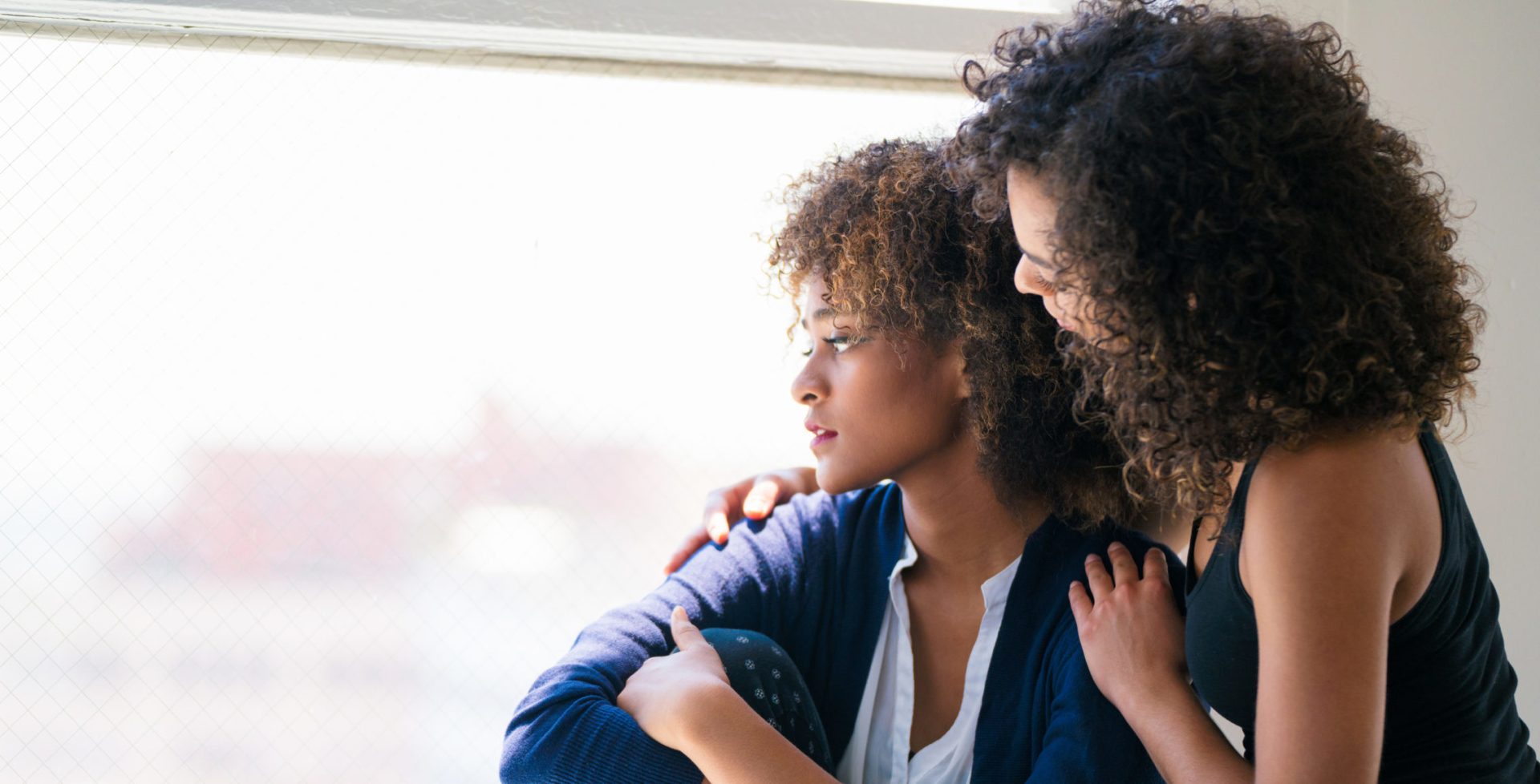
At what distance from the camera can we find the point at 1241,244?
2.82ft

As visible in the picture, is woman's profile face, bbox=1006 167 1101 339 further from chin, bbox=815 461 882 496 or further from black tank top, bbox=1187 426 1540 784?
chin, bbox=815 461 882 496

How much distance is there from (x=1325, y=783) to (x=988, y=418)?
20.8 inches

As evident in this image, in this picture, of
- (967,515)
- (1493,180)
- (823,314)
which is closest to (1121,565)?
(967,515)

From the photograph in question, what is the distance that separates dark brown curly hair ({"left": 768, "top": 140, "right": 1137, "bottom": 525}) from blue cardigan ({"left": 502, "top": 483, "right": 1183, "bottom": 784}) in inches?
2.5

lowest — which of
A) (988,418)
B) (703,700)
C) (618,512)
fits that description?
(703,700)

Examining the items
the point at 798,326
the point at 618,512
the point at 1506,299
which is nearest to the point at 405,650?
the point at 618,512

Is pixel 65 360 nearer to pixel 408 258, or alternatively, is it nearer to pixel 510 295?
pixel 408 258

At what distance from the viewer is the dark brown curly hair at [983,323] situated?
1249mm

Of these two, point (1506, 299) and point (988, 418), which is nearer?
point (988, 418)

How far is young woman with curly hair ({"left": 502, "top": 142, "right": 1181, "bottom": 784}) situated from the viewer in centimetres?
116

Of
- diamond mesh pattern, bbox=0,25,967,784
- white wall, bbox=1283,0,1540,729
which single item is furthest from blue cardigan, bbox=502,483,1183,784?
white wall, bbox=1283,0,1540,729

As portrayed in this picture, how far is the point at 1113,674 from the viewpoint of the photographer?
108cm

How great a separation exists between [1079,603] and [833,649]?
1.06 ft

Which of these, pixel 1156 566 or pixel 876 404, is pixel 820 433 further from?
pixel 1156 566
